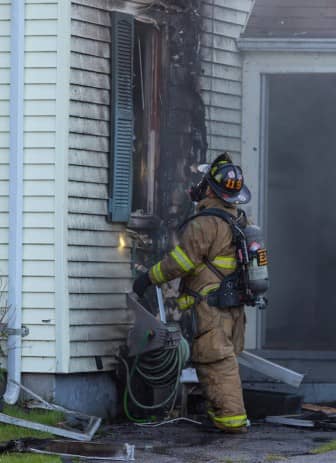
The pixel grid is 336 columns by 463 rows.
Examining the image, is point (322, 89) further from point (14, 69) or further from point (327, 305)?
point (14, 69)

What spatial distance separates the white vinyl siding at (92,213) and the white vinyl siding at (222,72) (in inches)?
50.9

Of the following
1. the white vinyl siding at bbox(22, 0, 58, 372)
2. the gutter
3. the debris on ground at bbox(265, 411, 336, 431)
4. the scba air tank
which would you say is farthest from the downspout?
the gutter

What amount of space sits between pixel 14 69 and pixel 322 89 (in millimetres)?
5366

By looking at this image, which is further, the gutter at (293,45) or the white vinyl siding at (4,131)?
the gutter at (293,45)

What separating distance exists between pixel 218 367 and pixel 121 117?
2226 mm

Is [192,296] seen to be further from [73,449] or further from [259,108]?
[259,108]

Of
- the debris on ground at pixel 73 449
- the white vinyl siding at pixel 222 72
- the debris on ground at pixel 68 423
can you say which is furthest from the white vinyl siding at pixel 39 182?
the white vinyl siding at pixel 222 72

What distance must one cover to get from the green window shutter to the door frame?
1.73 meters

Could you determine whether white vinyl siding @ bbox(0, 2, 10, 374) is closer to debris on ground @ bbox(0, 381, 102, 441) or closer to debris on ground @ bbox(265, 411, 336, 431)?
debris on ground @ bbox(0, 381, 102, 441)

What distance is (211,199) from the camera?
871cm

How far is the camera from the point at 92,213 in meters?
9.15

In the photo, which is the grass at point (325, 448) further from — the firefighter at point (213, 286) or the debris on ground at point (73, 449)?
the debris on ground at point (73, 449)

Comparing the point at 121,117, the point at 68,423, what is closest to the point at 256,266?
the point at 68,423

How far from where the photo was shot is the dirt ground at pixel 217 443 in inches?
285
